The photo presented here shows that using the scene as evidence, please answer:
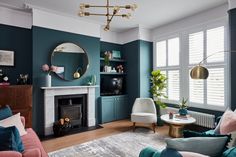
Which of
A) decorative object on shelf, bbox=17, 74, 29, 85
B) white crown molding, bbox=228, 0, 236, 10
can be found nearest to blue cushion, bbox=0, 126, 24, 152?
decorative object on shelf, bbox=17, 74, 29, 85

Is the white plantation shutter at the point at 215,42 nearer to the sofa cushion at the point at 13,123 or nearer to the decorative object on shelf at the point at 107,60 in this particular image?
the decorative object on shelf at the point at 107,60

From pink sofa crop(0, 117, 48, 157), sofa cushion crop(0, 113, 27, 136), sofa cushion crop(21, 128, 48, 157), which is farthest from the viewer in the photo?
sofa cushion crop(0, 113, 27, 136)

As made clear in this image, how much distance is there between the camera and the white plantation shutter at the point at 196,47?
4.09m

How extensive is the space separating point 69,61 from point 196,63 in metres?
3.48

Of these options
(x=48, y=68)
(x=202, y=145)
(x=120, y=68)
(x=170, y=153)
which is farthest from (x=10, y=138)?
(x=120, y=68)

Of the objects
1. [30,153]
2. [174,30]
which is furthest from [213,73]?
[30,153]

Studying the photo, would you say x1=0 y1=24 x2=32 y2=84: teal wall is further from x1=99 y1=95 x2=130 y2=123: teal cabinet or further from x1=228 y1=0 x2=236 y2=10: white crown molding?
x1=228 y1=0 x2=236 y2=10: white crown molding

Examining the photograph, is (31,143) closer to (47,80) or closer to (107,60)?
(47,80)

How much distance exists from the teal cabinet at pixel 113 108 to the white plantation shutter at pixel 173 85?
1.60m

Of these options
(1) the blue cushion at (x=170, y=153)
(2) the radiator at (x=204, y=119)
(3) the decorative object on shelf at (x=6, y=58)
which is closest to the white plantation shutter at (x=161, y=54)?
(2) the radiator at (x=204, y=119)

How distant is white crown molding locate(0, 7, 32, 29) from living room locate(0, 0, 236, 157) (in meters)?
0.02

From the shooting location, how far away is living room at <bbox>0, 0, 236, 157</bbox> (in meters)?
3.40

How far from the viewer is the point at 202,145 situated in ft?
4.44

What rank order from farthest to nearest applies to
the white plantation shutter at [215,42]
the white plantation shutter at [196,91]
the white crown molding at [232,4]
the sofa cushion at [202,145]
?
1. the white plantation shutter at [196,91]
2. the white plantation shutter at [215,42]
3. the white crown molding at [232,4]
4. the sofa cushion at [202,145]
